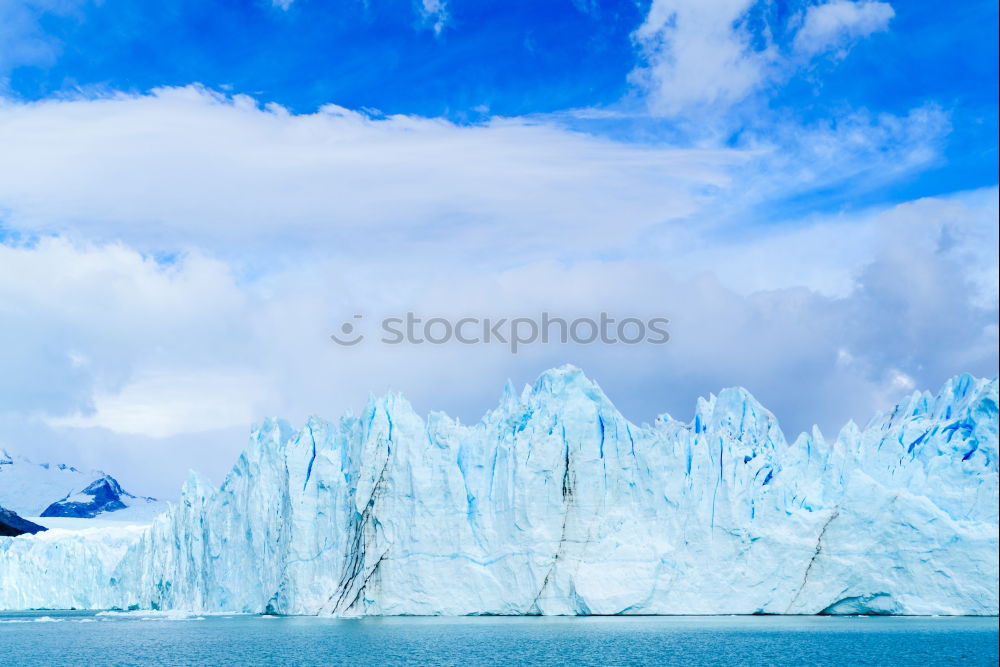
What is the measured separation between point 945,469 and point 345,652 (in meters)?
20.9

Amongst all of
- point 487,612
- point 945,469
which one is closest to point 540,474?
point 487,612

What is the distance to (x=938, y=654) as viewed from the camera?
24266mm

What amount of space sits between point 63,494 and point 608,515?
7811cm

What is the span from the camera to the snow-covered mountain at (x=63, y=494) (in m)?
89.5

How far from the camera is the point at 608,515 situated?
113 ft

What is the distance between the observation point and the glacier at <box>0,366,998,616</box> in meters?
32.8

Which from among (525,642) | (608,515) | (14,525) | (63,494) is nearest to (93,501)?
(63,494)

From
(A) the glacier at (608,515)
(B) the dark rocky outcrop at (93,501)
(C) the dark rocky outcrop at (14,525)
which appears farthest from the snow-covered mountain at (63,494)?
(A) the glacier at (608,515)

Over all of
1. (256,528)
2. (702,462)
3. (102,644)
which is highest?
(702,462)

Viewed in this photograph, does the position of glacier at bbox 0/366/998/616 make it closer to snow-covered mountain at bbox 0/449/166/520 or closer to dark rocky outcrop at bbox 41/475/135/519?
snow-covered mountain at bbox 0/449/166/520

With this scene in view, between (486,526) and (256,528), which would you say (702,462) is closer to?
(486,526)

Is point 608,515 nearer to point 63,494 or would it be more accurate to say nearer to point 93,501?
point 93,501

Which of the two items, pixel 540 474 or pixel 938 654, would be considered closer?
pixel 938 654

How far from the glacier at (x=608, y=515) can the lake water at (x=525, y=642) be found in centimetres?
115
